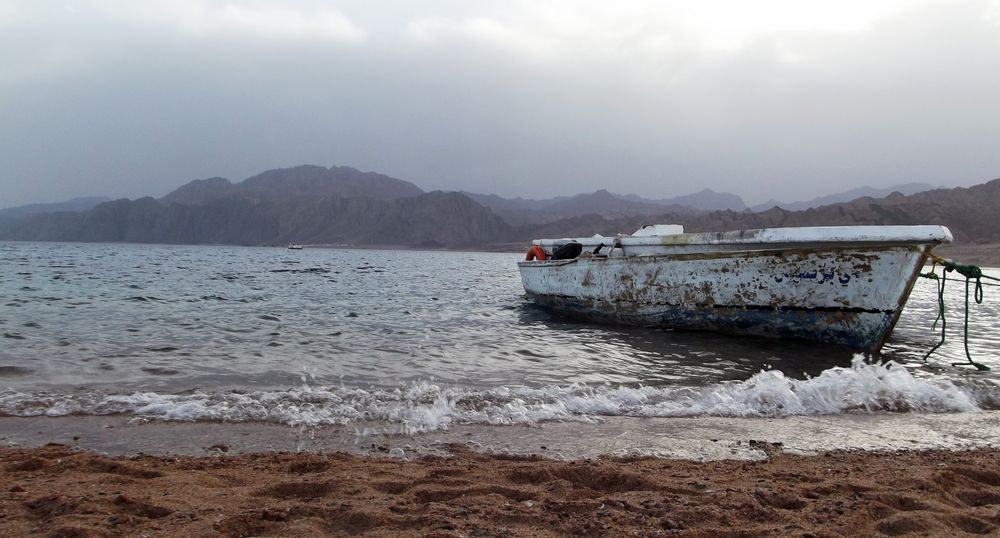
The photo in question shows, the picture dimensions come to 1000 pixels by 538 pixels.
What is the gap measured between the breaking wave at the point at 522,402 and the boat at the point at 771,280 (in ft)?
6.20

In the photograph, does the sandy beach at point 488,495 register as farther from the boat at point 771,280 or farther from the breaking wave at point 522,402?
the boat at point 771,280

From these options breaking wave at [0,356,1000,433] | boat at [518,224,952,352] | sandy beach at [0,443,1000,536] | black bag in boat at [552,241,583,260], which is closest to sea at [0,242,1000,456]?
breaking wave at [0,356,1000,433]

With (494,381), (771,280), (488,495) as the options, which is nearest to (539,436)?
(488,495)

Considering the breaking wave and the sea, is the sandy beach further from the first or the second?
the breaking wave

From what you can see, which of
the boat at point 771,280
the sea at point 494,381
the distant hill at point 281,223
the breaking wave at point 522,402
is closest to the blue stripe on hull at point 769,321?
the boat at point 771,280

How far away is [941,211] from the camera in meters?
58.7

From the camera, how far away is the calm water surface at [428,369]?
4.55 metres

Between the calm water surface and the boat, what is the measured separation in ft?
1.16

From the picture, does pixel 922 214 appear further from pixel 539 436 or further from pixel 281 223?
pixel 281 223

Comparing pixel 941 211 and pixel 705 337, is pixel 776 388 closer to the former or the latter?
pixel 705 337

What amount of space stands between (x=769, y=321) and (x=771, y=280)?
663mm

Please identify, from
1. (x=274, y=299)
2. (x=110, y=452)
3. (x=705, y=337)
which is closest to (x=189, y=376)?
(x=110, y=452)

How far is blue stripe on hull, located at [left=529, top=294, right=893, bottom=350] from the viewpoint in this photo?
7.24 metres

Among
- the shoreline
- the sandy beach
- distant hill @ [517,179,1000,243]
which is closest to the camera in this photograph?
the sandy beach
